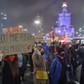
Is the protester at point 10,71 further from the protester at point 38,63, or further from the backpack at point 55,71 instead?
the protester at point 38,63

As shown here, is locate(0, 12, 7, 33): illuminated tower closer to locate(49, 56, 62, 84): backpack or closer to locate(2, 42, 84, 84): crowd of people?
locate(2, 42, 84, 84): crowd of people

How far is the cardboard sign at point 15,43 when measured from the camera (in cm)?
510

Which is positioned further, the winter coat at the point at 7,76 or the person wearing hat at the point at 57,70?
the person wearing hat at the point at 57,70

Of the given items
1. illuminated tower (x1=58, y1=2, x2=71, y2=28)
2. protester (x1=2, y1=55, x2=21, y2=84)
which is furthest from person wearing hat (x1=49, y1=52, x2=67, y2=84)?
illuminated tower (x1=58, y1=2, x2=71, y2=28)

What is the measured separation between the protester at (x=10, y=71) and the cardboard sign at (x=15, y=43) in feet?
3.11

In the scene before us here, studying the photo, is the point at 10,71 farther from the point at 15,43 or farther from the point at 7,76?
the point at 15,43

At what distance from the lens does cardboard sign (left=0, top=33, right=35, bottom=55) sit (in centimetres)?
510

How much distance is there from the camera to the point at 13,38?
5273mm

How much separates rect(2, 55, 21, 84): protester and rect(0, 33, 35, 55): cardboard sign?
3.11 ft

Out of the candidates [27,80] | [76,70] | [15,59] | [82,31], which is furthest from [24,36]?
[82,31]

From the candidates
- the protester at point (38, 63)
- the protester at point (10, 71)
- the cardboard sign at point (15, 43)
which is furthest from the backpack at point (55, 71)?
the cardboard sign at point (15, 43)

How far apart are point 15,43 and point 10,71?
109 cm

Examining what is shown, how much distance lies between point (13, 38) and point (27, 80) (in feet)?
26.5

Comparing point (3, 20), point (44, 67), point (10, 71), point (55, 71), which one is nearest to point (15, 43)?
point (10, 71)
